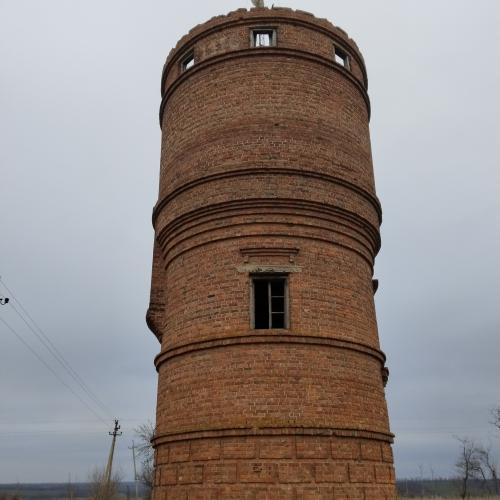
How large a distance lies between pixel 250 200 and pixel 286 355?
261cm

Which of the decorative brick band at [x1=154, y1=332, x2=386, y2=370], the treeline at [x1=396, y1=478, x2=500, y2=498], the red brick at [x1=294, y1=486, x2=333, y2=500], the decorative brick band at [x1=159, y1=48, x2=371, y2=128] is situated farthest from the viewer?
the treeline at [x1=396, y1=478, x2=500, y2=498]

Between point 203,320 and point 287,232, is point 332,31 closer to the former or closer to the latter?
point 287,232

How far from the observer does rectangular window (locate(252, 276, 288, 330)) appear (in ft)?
28.0

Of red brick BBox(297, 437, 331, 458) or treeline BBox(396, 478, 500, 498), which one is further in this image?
treeline BBox(396, 478, 500, 498)

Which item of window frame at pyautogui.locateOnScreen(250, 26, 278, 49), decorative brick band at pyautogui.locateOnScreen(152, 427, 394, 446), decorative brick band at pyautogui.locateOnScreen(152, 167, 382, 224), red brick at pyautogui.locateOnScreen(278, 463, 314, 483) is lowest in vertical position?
red brick at pyautogui.locateOnScreen(278, 463, 314, 483)

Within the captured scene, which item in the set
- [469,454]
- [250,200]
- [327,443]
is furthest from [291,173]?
[469,454]

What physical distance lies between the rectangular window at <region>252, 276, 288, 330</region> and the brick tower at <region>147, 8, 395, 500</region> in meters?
0.02

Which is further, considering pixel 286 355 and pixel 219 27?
pixel 219 27

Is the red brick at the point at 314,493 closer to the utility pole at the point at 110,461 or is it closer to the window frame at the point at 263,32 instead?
the window frame at the point at 263,32

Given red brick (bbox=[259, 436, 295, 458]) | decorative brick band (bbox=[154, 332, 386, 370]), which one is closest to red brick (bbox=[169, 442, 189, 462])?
red brick (bbox=[259, 436, 295, 458])

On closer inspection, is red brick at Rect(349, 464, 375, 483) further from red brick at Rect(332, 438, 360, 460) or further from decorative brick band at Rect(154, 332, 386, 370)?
decorative brick band at Rect(154, 332, 386, 370)

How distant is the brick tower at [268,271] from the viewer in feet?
24.9

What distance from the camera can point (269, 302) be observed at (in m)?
8.60

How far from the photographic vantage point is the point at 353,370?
27.4ft
